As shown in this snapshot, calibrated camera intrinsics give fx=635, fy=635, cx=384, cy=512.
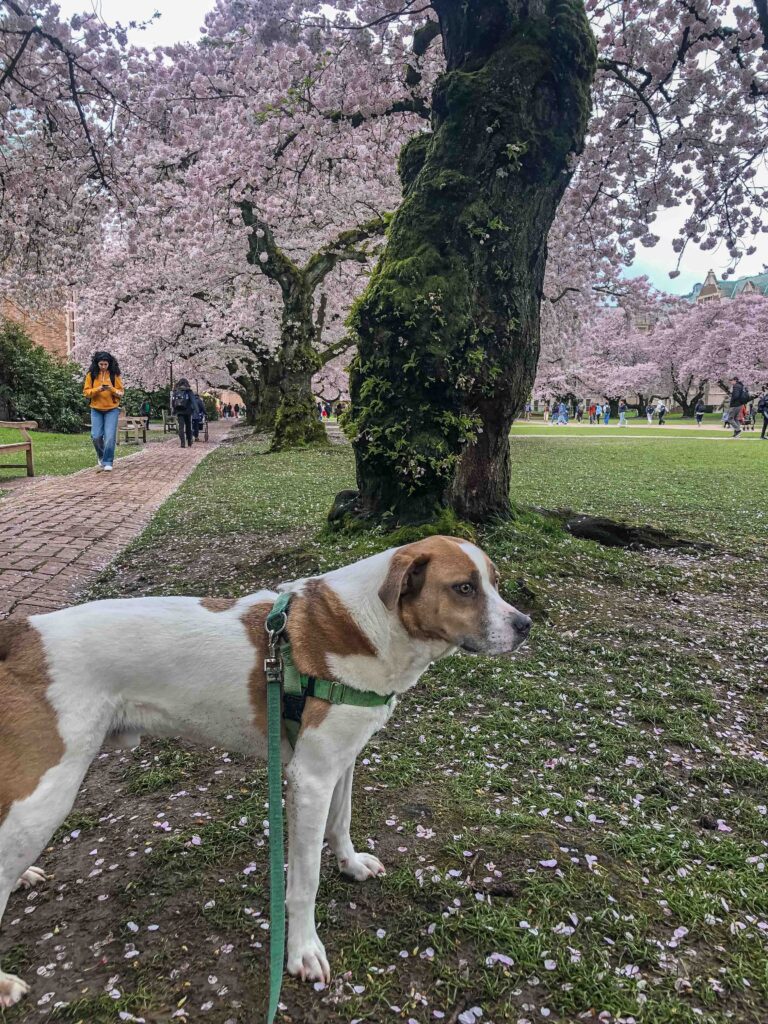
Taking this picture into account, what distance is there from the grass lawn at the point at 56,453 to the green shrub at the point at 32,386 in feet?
2.98

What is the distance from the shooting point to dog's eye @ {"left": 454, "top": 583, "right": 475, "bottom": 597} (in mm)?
2299

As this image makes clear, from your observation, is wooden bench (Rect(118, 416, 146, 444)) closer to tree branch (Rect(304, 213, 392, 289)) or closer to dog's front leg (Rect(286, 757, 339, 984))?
tree branch (Rect(304, 213, 392, 289))

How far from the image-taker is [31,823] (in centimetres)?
194

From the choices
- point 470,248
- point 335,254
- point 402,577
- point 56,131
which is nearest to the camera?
point 402,577

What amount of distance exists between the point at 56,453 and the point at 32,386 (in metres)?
10.1

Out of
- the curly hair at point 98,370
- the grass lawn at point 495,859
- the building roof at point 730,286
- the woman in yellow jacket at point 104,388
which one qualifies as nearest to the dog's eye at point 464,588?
the grass lawn at point 495,859

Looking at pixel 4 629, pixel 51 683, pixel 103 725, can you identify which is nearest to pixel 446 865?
pixel 103 725

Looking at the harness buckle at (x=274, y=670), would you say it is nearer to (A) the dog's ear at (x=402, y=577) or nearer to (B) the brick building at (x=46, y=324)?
(A) the dog's ear at (x=402, y=577)

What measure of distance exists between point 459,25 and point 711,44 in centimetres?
522

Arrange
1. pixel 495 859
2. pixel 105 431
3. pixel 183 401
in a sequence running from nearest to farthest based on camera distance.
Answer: pixel 495 859, pixel 105 431, pixel 183 401

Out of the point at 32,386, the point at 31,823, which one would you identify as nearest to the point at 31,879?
the point at 31,823

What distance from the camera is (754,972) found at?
2150mm

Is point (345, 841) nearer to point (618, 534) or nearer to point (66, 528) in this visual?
point (618, 534)

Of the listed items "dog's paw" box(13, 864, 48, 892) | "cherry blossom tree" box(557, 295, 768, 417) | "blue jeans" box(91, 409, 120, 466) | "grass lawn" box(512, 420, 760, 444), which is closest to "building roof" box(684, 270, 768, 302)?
"cherry blossom tree" box(557, 295, 768, 417)
